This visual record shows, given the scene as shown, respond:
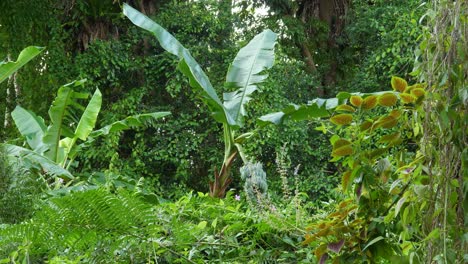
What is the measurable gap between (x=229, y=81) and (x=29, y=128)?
198cm

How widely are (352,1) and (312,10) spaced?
2.13 ft

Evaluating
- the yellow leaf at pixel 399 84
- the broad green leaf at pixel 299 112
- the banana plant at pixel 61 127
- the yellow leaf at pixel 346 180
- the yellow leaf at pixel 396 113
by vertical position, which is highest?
the yellow leaf at pixel 399 84

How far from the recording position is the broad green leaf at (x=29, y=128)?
6066 mm

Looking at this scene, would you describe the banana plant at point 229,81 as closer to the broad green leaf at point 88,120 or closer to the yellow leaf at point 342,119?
the broad green leaf at point 88,120

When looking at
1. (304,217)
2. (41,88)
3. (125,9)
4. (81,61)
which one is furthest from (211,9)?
(304,217)

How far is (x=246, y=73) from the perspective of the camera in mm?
5227

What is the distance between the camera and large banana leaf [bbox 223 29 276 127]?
4941 mm

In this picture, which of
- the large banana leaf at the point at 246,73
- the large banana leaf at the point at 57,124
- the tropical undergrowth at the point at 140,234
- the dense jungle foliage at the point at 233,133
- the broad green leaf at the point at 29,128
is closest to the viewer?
the dense jungle foliage at the point at 233,133

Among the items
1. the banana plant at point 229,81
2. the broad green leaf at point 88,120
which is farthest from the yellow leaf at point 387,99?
the broad green leaf at point 88,120

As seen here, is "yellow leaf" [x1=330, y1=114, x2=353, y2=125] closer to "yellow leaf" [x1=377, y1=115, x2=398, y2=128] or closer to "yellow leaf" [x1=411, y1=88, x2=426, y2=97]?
"yellow leaf" [x1=377, y1=115, x2=398, y2=128]

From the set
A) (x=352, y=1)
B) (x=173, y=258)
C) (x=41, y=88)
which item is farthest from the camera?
(x=352, y=1)

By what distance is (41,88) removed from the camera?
366 inches

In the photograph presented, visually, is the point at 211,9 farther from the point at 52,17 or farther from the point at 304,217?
the point at 304,217

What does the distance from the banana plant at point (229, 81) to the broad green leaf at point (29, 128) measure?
4.52ft
